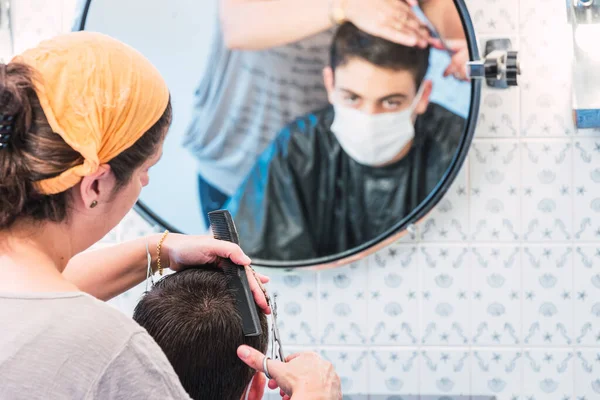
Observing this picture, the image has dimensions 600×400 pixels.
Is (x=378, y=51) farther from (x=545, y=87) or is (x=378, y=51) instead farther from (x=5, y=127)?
(x=5, y=127)

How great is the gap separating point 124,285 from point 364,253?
2.04 ft

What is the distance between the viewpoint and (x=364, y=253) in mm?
1814

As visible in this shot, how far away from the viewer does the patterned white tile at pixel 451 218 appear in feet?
5.96

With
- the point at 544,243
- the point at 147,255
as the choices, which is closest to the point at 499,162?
the point at 544,243

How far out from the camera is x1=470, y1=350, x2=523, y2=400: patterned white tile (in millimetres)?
1848

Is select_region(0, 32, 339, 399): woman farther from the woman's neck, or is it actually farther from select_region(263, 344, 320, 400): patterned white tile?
select_region(263, 344, 320, 400): patterned white tile

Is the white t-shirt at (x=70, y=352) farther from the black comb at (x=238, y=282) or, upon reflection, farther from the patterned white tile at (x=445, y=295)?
the patterned white tile at (x=445, y=295)

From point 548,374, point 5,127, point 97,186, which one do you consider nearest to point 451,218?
point 548,374

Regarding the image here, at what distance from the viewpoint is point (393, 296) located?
187 cm

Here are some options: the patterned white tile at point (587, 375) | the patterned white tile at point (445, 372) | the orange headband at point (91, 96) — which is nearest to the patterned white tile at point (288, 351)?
the patterned white tile at point (445, 372)

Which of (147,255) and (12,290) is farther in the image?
(147,255)

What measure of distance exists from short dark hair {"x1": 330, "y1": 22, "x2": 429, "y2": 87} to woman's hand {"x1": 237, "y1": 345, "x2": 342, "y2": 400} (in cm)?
84

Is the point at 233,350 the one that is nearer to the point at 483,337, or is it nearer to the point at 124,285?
the point at 124,285

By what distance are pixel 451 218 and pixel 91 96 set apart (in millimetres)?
1084
